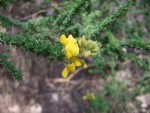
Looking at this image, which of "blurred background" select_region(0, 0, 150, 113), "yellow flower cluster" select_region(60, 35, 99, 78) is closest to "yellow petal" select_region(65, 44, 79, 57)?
"yellow flower cluster" select_region(60, 35, 99, 78)

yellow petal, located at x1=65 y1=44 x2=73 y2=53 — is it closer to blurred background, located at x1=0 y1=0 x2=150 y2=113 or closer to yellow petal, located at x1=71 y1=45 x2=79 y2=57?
yellow petal, located at x1=71 y1=45 x2=79 y2=57

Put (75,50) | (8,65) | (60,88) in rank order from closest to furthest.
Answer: (75,50)
(8,65)
(60,88)

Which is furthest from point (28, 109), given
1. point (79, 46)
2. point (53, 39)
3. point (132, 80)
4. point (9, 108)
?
point (79, 46)

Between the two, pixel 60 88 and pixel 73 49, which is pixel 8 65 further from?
pixel 60 88

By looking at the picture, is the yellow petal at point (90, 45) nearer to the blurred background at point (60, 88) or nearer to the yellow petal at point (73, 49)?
the yellow petal at point (73, 49)

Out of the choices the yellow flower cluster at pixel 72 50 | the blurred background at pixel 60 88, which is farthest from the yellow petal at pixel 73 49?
the blurred background at pixel 60 88

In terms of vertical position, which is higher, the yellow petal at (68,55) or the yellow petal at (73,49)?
the yellow petal at (73,49)

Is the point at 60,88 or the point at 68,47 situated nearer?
the point at 68,47

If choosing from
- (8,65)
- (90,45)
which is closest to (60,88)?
(8,65)

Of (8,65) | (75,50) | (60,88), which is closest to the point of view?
(75,50)

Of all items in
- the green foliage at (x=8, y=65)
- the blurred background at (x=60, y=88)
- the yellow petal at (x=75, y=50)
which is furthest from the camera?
the blurred background at (x=60, y=88)

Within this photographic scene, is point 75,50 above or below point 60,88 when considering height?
above
